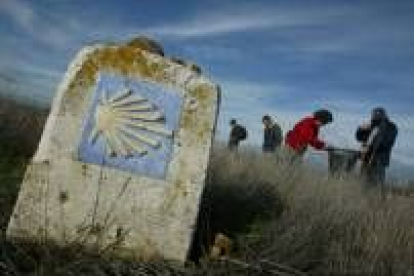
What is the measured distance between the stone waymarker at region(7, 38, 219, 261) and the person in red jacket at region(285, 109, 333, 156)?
704 centimetres

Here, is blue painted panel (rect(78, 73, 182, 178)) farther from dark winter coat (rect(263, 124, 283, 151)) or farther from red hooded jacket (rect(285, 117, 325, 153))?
dark winter coat (rect(263, 124, 283, 151))

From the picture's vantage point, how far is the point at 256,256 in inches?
202

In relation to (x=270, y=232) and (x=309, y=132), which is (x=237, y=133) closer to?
(x=309, y=132)

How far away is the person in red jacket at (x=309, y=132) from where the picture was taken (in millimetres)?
12109

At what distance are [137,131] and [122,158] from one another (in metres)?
0.23

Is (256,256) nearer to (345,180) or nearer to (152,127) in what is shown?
(152,127)

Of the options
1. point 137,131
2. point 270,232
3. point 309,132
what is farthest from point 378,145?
point 137,131

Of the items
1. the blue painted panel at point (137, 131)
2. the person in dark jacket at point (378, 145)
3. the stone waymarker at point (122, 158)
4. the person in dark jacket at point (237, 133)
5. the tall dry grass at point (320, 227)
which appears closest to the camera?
the stone waymarker at point (122, 158)

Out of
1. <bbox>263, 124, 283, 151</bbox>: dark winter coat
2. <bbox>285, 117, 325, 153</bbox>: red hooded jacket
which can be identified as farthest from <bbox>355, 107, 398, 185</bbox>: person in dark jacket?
<bbox>263, 124, 283, 151</bbox>: dark winter coat

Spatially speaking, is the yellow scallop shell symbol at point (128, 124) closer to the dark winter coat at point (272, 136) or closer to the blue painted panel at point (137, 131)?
the blue painted panel at point (137, 131)

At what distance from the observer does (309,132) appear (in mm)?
12109

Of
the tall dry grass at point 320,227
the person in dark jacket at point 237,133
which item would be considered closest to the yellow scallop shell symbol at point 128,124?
the tall dry grass at point 320,227

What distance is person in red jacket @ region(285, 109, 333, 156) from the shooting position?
39.7 feet

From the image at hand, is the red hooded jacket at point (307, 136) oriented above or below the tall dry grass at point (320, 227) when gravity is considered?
above
